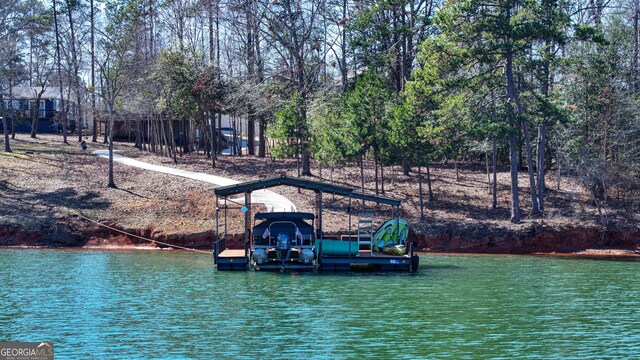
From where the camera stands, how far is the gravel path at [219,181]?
46750mm

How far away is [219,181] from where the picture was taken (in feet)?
175

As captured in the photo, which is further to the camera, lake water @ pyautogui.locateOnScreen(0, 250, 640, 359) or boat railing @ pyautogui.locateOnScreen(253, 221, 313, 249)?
boat railing @ pyautogui.locateOnScreen(253, 221, 313, 249)

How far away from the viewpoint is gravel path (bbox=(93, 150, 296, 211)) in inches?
1841

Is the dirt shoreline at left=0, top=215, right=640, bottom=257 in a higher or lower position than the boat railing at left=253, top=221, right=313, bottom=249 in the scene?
lower

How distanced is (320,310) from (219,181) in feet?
91.7

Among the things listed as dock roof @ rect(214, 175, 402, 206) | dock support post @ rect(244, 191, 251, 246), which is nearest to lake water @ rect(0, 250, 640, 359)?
dock support post @ rect(244, 191, 251, 246)

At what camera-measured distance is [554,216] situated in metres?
46.3

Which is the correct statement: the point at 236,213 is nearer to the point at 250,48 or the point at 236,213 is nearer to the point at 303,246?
the point at 303,246

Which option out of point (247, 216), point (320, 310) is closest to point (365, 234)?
point (247, 216)

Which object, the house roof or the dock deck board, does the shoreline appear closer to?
the dock deck board

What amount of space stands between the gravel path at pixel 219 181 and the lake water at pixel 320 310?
8.95 meters

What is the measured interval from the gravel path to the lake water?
8.95 meters

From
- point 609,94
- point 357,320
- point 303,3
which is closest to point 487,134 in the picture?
point 609,94

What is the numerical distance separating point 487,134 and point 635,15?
58.3ft
